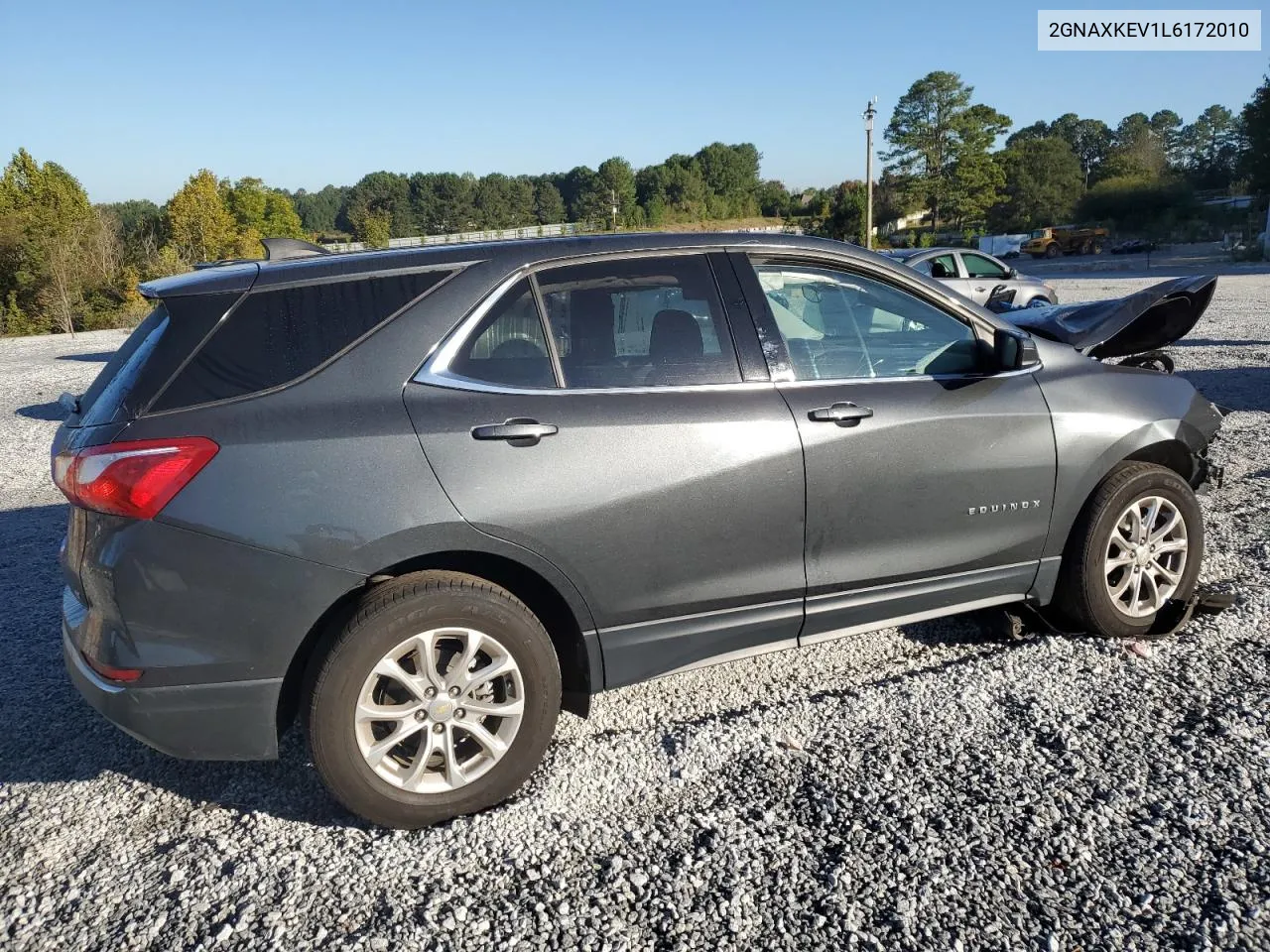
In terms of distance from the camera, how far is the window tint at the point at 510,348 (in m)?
3.03

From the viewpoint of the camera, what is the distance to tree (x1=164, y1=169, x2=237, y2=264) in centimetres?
5859

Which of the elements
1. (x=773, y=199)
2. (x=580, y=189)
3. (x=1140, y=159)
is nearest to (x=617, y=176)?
(x=580, y=189)

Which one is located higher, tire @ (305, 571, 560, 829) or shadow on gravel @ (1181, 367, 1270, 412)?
tire @ (305, 571, 560, 829)

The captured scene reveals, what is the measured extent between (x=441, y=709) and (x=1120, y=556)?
2.87m

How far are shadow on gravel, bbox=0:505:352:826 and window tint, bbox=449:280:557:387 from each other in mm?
1492

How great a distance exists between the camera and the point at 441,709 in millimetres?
2895

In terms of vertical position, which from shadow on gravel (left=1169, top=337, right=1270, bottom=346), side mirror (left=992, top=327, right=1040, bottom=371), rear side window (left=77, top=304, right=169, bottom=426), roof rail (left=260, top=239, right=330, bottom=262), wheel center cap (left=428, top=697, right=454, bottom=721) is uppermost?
roof rail (left=260, top=239, right=330, bottom=262)

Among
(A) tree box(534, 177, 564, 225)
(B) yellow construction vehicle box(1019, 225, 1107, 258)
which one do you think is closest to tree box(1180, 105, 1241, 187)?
(B) yellow construction vehicle box(1019, 225, 1107, 258)

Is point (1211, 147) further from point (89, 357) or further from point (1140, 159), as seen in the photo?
point (89, 357)

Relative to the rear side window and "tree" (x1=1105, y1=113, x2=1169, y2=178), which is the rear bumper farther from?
"tree" (x1=1105, y1=113, x2=1169, y2=178)

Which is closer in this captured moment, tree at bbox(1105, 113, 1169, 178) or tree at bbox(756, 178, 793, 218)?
tree at bbox(1105, 113, 1169, 178)

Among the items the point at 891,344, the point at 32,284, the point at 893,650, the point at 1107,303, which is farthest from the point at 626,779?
the point at 32,284

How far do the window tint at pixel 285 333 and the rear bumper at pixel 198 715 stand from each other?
0.83 metres

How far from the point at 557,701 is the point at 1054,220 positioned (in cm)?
8760
